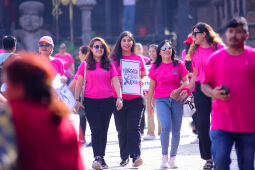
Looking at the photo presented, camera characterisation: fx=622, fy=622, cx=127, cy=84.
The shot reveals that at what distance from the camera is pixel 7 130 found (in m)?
3.40

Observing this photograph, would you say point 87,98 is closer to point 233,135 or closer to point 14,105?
point 233,135

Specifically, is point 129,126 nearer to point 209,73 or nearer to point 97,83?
point 97,83

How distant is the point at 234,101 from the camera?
5.49m

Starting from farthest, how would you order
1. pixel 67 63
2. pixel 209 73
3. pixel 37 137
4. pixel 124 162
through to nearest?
pixel 67 63, pixel 124 162, pixel 209 73, pixel 37 137

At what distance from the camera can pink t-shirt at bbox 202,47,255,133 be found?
5484 millimetres

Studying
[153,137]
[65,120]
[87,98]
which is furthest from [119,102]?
[65,120]


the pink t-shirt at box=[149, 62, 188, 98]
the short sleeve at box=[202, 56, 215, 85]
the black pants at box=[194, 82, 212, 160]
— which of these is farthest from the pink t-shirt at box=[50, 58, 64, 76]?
the short sleeve at box=[202, 56, 215, 85]

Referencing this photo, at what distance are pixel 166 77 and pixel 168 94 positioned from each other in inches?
9.4

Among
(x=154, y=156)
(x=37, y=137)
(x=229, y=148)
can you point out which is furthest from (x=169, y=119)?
(x=37, y=137)

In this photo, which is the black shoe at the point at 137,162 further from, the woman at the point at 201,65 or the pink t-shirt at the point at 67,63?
the pink t-shirt at the point at 67,63

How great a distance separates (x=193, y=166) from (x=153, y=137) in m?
3.62

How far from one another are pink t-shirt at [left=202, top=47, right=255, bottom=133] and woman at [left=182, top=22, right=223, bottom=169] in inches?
84.3

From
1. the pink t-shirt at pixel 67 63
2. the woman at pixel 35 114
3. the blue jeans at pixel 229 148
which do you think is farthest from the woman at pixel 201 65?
the pink t-shirt at pixel 67 63

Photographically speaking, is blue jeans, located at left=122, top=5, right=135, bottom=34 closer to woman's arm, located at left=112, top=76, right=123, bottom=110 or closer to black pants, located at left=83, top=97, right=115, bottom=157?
woman's arm, located at left=112, top=76, right=123, bottom=110
